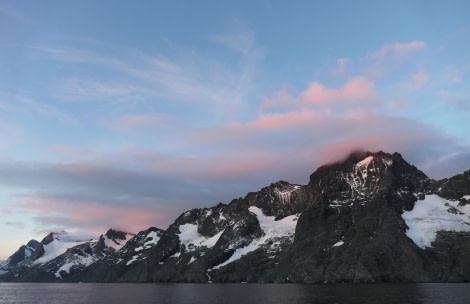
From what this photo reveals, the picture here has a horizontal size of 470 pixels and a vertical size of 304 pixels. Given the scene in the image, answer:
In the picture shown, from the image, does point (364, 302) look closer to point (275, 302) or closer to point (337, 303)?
point (337, 303)

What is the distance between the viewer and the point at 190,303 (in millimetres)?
156250

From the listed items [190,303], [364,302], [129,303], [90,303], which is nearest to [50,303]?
[90,303]

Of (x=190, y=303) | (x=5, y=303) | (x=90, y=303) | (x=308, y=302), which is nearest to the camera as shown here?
(x=308, y=302)

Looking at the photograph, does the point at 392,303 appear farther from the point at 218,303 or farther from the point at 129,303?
the point at 129,303

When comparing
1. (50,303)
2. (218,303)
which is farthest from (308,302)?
(50,303)

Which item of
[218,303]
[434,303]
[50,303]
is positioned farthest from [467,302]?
[50,303]

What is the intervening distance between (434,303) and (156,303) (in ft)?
296

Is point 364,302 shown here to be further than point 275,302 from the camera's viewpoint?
No

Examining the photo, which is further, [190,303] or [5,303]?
[5,303]

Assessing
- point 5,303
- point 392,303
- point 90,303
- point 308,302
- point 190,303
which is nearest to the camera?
point 392,303

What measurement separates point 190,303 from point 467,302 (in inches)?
3423

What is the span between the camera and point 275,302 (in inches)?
5891

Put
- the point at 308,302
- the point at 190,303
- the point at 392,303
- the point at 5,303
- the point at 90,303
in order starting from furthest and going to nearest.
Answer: the point at 5,303 < the point at 90,303 < the point at 190,303 < the point at 308,302 < the point at 392,303

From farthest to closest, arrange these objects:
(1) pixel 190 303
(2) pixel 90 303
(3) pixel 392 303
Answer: (2) pixel 90 303
(1) pixel 190 303
(3) pixel 392 303
